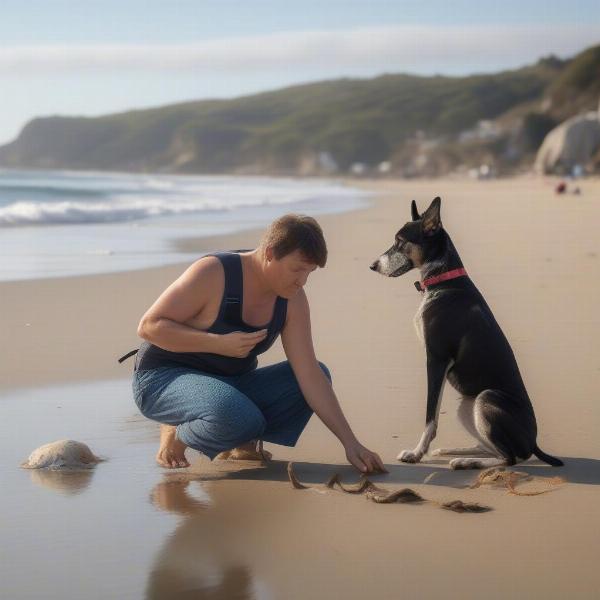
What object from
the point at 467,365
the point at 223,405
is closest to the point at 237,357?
the point at 223,405

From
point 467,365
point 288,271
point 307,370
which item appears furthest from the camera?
point 467,365

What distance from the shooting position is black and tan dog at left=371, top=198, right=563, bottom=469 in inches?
192

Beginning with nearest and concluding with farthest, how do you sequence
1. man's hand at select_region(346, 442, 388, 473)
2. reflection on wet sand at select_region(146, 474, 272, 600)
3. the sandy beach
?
1. reflection on wet sand at select_region(146, 474, 272, 600)
2. the sandy beach
3. man's hand at select_region(346, 442, 388, 473)

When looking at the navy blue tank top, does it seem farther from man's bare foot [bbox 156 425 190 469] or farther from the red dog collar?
the red dog collar

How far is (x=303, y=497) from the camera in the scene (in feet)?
14.6

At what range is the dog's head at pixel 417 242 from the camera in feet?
17.7

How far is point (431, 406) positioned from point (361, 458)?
0.52m

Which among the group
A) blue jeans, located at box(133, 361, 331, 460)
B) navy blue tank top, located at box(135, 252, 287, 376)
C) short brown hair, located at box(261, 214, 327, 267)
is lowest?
blue jeans, located at box(133, 361, 331, 460)

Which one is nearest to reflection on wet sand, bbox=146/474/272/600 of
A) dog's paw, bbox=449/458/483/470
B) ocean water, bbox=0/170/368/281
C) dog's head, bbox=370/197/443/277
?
dog's paw, bbox=449/458/483/470

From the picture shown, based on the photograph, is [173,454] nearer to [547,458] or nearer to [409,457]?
[409,457]

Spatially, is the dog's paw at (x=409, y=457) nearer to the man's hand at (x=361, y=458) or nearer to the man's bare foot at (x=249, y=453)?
the man's hand at (x=361, y=458)

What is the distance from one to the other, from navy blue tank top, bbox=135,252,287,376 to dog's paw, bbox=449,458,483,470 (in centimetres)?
92

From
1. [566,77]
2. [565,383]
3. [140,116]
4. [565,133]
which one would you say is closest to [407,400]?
[565,383]

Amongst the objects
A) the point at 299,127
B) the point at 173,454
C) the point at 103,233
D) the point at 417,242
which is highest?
the point at 417,242
